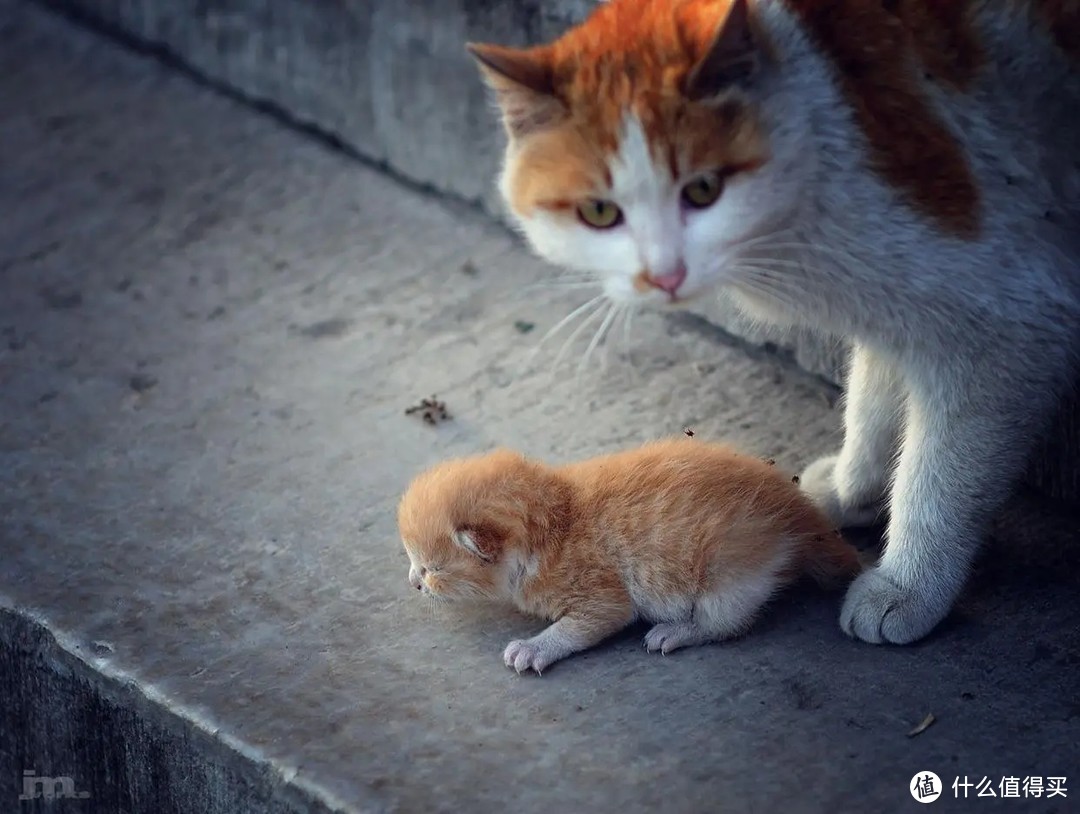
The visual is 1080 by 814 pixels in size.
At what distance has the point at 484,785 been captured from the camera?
6.69ft

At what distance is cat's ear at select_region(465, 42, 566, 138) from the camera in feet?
7.15

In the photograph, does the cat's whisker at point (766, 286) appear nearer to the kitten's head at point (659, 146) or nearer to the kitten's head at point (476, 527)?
the kitten's head at point (659, 146)

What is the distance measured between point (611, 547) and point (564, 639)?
159 mm

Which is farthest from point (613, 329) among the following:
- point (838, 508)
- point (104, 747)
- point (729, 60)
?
point (104, 747)

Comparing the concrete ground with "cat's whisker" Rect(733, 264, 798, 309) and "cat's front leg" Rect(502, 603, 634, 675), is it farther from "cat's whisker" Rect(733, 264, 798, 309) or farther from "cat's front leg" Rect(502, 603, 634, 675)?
"cat's whisker" Rect(733, 264, 798, 309)

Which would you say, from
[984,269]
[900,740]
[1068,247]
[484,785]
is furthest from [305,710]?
[1068,247]

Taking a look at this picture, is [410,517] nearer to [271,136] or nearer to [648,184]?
[648,184]

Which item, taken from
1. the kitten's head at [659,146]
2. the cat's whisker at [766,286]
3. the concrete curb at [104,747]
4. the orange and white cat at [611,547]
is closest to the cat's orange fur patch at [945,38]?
the kitten's head at [659,146]

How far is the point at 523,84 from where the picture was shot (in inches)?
87.0

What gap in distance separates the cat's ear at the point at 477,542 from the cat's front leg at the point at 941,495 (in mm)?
569

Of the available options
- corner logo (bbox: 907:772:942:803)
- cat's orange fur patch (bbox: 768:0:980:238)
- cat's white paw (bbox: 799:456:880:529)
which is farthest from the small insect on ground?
corner logo (bbox: 907:772:942:803)

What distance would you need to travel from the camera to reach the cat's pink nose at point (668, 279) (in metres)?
2.11

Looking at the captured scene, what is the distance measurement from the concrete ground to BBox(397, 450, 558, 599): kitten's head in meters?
0.12

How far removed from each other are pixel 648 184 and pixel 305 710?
3.04ft
